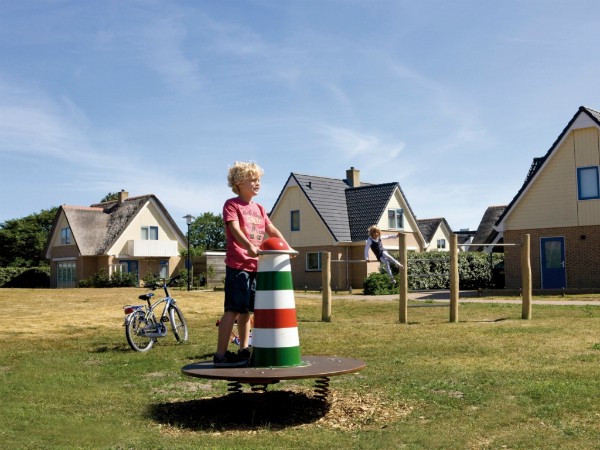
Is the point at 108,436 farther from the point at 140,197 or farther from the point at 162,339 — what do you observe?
the point at 140,197

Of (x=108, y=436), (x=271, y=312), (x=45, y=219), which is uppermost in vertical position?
(x=45, y=219)

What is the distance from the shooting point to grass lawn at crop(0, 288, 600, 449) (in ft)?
19.4

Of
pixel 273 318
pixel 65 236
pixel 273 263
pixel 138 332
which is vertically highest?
pixel 65 236

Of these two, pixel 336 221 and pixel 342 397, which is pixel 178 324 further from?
pixel 336 221

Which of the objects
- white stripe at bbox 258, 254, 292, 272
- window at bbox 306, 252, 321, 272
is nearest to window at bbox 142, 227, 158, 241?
window at bbox 306, 252, 321, 272

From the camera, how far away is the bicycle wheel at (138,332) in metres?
12.3

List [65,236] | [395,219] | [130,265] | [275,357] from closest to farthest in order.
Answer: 1. [275,357]
2. [395,219]
3. [130,265]
4. [65,236]

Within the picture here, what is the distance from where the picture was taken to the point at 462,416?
254 inches

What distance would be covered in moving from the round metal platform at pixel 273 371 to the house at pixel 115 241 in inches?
1992

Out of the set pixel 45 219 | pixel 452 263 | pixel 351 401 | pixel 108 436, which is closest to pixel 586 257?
pixel 452 263

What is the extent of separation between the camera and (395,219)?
46.4 metres

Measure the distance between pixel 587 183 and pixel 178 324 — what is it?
2248cm

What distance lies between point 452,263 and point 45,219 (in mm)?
70242

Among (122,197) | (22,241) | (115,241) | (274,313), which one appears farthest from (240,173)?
(22,241)
